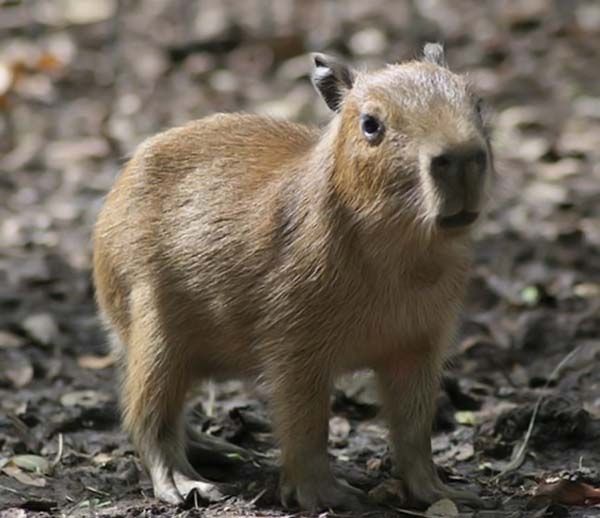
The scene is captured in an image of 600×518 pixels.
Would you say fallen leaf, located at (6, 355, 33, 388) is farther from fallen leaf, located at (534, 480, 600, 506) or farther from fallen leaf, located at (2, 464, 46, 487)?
fallen leaf, located at (534, 480, 600, 506)

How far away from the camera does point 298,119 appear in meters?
10.2

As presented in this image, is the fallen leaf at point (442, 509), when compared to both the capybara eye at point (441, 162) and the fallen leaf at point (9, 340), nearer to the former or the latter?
the capybara eye at point (441, 162)

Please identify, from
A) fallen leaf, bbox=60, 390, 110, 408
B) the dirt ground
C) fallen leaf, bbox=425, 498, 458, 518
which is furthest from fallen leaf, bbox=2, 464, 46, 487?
fallen leaf, bbox=425, 498, 458, 518

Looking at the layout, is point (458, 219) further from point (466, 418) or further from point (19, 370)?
point (19, 370)

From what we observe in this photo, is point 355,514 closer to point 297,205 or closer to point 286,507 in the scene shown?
point 286,507

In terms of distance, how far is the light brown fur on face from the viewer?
4453 mm

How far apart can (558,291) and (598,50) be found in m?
4.44

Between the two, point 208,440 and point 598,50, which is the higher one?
point 598,50

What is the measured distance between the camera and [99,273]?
18.2 feet

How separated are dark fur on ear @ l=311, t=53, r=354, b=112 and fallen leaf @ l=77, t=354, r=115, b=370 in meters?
2.41

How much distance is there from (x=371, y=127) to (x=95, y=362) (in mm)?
2864

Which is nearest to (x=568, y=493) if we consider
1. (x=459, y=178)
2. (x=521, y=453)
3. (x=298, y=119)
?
(x=521, y=453)

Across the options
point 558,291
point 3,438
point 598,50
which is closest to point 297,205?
point 3,438

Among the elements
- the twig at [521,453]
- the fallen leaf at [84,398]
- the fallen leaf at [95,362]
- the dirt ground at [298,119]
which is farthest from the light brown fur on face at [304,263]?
the fallen leaf at [95,362]
